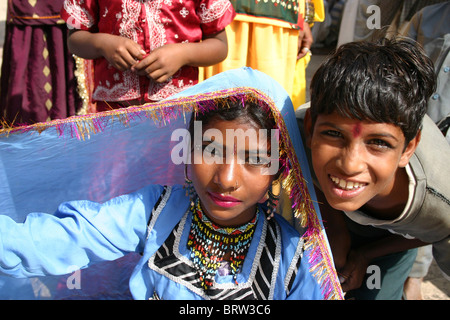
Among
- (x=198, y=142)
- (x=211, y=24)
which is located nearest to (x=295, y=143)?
(x=198, y=142)

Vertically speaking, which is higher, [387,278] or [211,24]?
[211,24]

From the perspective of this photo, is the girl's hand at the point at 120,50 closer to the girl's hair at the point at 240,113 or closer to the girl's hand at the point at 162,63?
the girl's hand at the point at 162,63

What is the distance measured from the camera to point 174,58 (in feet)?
4.86

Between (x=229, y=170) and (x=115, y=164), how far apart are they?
0.50 meters

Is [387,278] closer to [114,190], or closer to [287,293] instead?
[287,293]

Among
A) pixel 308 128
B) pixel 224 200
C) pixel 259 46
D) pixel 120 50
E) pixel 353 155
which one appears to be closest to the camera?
pixel 353 155

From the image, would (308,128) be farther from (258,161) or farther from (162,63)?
(162,63)

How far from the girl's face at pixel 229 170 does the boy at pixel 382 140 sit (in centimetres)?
17

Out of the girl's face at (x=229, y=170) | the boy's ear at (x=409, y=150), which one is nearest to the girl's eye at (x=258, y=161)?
the girl's face at (x=229, y=170)

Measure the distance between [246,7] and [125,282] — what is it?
4.49ft

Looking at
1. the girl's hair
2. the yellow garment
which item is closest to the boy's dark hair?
the girl's hair

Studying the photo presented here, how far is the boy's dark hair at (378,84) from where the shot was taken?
3.57ft

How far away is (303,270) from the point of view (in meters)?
1.28

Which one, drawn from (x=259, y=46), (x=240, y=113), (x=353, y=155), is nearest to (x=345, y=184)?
(x=353, y=155)
